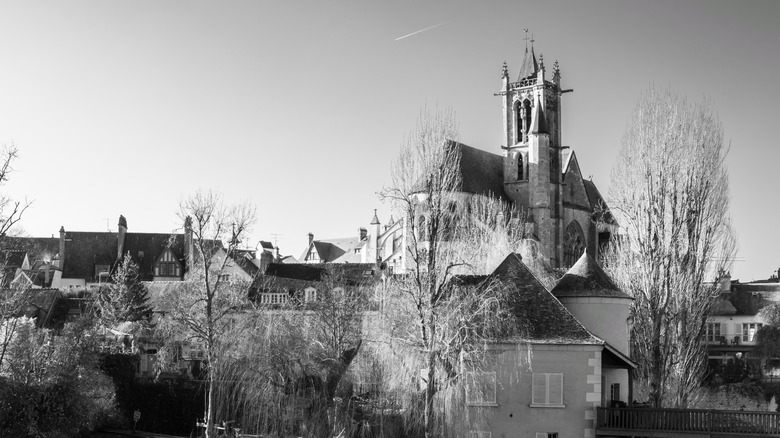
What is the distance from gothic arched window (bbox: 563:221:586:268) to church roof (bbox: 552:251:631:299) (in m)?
50.6

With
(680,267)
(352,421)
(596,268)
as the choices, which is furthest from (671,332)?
(352,421)

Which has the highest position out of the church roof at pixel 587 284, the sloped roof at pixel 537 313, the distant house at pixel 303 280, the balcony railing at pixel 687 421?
the distant house at pixel 303 280

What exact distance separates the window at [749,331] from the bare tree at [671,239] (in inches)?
1220

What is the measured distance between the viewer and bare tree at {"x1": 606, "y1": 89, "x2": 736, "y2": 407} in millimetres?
39438

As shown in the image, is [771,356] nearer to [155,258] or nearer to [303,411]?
[303,411]

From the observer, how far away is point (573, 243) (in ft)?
284

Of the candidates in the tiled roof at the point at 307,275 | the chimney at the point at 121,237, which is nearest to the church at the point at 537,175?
the tiled roof at the point at 307,275

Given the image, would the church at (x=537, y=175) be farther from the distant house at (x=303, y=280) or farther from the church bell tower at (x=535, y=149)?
the distant house at (x=303, y=280)

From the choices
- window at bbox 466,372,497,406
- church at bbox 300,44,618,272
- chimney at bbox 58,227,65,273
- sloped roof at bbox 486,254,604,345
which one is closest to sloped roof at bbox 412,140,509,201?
church at bbox 300,44,618,272

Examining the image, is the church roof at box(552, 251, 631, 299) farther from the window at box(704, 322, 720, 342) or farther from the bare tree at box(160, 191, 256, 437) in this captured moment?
the window at box(704, 322, 720, 342)

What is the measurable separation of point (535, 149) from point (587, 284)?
51.0m

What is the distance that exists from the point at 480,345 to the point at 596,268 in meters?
8.30

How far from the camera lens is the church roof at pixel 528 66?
8675 centimetres

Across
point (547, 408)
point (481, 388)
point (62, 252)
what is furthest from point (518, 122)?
point (481, 388)
